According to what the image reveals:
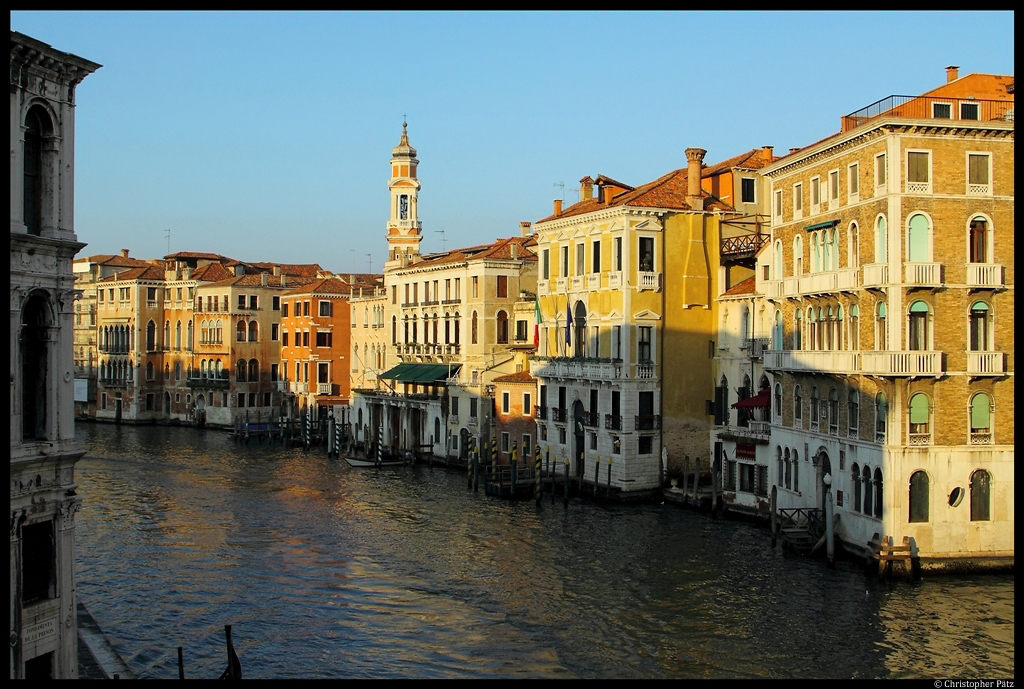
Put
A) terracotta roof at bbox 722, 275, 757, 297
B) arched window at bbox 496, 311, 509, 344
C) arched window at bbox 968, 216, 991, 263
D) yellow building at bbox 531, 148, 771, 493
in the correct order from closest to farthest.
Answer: arched window at bbox 968, 216, 991, 263 → terracotta roof at bbox 722, 275, 757, 297 → yellow building at bbox 531, 148, 771, 493 → arched window at bbox 496, 311, 509, 344

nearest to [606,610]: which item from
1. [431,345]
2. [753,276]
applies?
[753,276]

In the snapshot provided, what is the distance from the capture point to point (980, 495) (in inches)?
883

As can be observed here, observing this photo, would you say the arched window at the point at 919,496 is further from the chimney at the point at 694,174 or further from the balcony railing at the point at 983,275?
the chimney at the point at 694,174

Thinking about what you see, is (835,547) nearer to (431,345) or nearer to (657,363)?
(657,363)

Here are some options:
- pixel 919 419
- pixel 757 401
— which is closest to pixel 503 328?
pixel 757 401

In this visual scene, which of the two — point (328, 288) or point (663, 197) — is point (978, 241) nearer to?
point (663, 197)

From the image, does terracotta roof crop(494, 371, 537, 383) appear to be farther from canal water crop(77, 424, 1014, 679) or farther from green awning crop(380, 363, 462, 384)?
canal water crop(77, 424, 1014, 679)

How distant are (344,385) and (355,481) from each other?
2275 cm

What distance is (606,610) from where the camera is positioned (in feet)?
68.8

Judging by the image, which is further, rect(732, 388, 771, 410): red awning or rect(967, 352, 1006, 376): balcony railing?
rect(732, 388, 771, 410): red awning

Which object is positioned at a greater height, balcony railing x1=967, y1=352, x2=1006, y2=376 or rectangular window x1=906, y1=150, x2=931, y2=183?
rectangular window x1=906, y1=150, x2=931, y2=183

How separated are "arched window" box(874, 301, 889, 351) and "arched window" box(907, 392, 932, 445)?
4.07 ft

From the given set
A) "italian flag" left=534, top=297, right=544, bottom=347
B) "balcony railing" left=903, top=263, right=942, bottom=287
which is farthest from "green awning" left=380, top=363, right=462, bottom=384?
"balcony railing" left=903, top=263, right=942, bottom=287

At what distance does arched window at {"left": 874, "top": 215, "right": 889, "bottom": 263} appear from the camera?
22.8 meters
